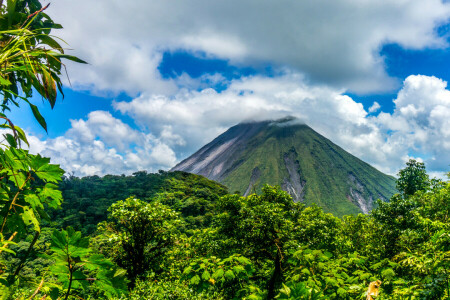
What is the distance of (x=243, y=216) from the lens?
12.0 meters

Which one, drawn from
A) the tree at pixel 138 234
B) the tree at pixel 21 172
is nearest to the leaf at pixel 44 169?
the tree at pixel 21 172

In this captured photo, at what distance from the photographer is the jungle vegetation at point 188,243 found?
4.58 feet

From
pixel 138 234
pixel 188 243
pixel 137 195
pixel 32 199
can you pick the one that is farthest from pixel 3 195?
pixel 137 195

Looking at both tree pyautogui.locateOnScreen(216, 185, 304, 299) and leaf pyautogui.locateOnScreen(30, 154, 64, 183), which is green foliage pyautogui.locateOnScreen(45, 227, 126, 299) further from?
tree pyautogui.locateOnScreen(216, 185, 304, 299)

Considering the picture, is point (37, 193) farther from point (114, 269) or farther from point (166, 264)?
point (166, 264)

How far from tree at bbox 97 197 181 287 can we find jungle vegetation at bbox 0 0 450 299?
0.19ft

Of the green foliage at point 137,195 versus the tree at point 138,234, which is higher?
the green foliage at point 137,195

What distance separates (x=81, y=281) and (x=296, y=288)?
1.63m

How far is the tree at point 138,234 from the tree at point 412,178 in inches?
1316

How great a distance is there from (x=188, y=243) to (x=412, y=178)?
113ft

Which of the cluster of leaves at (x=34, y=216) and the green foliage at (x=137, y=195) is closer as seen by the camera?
the cluster of leaves at (x=34, y=216)

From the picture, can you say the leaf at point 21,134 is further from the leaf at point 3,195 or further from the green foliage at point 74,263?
the green foliage at point 74,263

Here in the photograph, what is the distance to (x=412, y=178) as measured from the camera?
33.2 metres

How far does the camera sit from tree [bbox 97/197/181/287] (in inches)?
485
